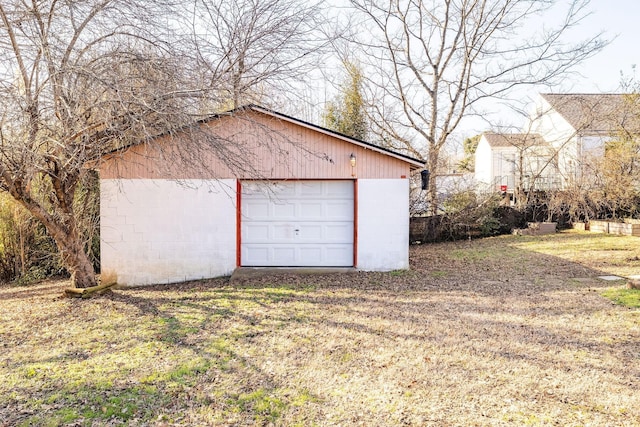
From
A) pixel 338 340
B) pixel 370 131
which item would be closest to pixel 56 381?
pixel 338 340

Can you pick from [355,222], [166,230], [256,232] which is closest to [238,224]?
[256,232]

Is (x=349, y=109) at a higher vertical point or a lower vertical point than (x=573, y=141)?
higher

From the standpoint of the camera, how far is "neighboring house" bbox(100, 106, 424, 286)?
A: 9484 mm

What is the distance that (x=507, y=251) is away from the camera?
13305 mm

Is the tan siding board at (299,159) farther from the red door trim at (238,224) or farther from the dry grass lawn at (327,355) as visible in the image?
the dry grass lawn at (327,355)

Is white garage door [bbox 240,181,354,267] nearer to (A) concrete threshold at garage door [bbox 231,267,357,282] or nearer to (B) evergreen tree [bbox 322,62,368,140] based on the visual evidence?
(A) concrete threshold at garage door [bbox 231,267,357,282]

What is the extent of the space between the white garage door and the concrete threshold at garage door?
0.20 meters

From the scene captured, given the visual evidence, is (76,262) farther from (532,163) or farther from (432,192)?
(532,163)

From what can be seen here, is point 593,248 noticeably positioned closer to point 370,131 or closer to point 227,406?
point 370,131

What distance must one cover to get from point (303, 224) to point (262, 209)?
99cm

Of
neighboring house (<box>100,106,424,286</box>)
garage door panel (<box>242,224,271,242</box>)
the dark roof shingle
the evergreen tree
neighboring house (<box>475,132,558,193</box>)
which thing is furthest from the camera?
neighboring house (<box>475,132,558,193</box>)

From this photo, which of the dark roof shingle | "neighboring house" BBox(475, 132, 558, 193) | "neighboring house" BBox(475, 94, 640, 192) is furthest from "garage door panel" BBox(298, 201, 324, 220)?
the dark roof shingle

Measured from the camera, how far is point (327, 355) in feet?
16.0

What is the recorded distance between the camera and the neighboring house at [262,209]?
31.1 ft
